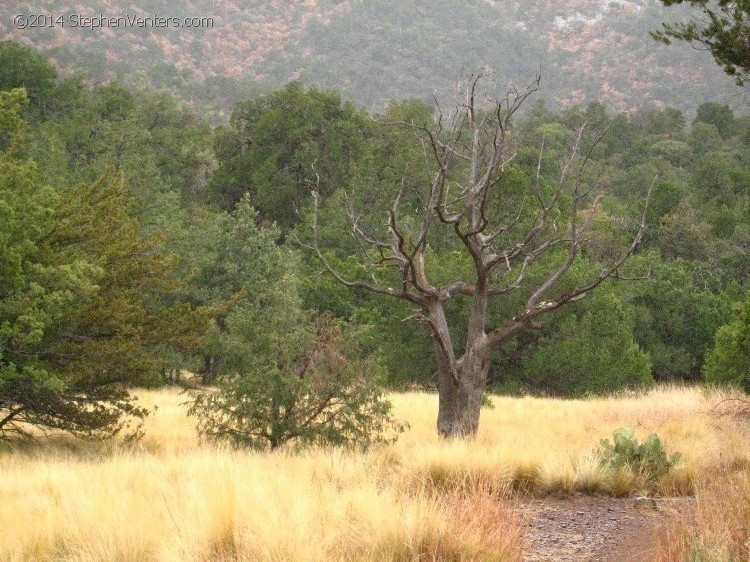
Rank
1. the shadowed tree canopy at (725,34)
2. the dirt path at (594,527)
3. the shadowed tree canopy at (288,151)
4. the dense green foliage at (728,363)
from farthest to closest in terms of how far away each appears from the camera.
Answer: the shadowed tree canopy at (288,151), the dense green foliage at (728,363), the shadowed tree canopy at (725,34), the dirt path at (594,527)

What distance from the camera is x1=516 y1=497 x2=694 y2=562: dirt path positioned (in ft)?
18.4

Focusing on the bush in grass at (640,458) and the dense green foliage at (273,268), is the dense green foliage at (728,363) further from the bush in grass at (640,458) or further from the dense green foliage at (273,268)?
the bush in grass at (640,458)

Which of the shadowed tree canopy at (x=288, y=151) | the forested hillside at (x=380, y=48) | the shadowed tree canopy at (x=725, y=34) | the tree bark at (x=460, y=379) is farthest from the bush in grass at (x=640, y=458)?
the forested hillside at (x=380, y=48)

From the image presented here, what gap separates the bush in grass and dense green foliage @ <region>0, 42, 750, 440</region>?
11.2 ft

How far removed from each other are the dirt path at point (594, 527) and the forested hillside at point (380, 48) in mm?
85209

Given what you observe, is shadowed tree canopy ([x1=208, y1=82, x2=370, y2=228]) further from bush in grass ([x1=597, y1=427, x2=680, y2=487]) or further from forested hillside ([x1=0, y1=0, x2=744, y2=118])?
forested hillside ([x1=0, y1=0, x2=744, y2=118])

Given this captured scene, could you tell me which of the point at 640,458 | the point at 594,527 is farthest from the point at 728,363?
the point at 594,527

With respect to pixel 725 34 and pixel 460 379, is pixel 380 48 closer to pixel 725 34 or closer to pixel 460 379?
pixel 725 34

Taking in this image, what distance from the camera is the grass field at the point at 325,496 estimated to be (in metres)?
5.04

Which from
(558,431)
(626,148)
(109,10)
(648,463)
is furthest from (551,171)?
(109,10)

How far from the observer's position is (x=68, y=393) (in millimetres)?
12523

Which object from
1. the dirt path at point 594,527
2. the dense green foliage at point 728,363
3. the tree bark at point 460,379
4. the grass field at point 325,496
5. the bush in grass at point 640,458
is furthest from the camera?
the dense green foliage at point 728,363

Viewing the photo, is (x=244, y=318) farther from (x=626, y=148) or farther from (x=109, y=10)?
(x=109, y=10)

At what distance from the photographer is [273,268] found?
2475 centimetres
